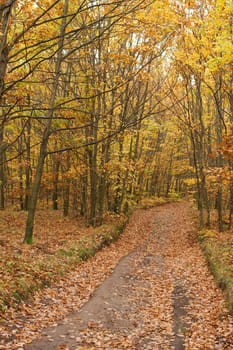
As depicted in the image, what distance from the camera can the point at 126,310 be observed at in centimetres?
966

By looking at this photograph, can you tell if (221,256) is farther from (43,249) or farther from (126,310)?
(43,249)

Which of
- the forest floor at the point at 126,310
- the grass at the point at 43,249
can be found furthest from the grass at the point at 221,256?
the grass at the point at 43,249

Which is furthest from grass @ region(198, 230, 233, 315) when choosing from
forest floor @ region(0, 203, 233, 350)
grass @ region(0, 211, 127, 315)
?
grass @ region(0, 211, 127, 315)

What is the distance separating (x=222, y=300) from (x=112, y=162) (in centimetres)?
1164

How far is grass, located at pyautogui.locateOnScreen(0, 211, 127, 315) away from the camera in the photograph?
9203mm

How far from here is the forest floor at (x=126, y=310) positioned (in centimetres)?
734

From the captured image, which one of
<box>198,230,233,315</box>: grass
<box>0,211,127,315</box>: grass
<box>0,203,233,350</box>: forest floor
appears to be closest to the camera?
<box>0,203,233,350</box>: forest floor

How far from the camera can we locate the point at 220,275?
39.0 feet

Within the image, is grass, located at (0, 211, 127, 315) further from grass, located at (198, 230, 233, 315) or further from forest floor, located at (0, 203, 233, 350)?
grass, located at (198, 230, 233, 315)

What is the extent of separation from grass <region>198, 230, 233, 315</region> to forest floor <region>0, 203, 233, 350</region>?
296 mm

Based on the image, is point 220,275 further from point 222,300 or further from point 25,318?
point 25,318

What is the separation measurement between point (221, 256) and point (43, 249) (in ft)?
22.8

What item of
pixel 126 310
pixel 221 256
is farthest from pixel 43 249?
pixel 221 256

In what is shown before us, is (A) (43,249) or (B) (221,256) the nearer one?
(A) (43,249)
